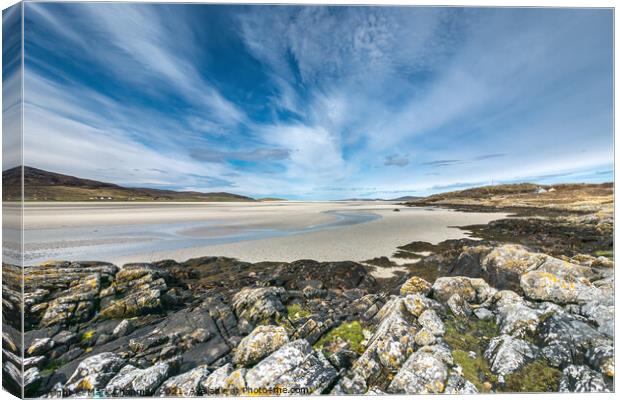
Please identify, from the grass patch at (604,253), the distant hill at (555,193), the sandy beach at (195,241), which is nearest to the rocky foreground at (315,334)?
the grass patch at (604,253)

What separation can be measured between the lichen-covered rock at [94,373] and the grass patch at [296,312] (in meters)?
2.98

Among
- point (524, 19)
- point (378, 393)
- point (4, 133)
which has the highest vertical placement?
point (524, 19)

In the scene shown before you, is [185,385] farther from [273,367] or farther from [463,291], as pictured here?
[463,291]

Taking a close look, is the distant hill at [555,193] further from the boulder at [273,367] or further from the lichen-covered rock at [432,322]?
the boulder at [273,367]

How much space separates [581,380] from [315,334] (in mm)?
4010

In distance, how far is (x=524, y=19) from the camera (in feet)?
14.3

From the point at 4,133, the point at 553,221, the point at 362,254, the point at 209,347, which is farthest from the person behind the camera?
the point at 553,221

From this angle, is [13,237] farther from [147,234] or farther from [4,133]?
[147,234]

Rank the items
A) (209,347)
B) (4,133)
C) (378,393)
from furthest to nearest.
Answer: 1. (4,133)
2. (209,347)
3. (378,393)

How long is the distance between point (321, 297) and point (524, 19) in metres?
8.16

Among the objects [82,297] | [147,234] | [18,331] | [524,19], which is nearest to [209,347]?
[82,297]

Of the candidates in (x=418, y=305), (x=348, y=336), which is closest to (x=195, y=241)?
(x=348, y=336)

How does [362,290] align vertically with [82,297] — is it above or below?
below

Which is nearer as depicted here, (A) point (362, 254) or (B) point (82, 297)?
(B) point (82, 297)
